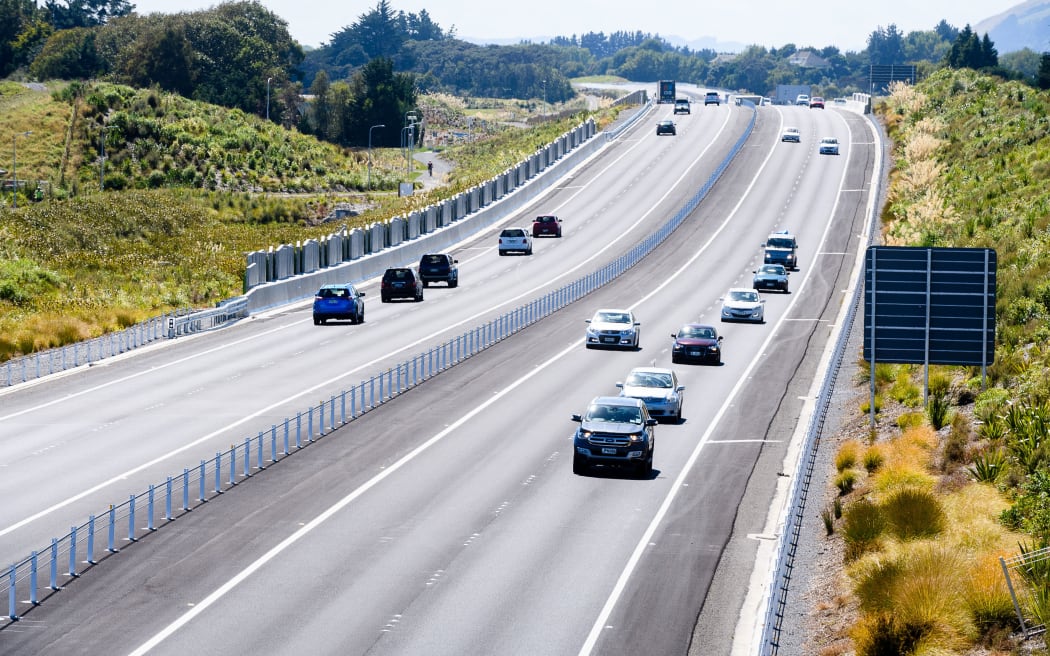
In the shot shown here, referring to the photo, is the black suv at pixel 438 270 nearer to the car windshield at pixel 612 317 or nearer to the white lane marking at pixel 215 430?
the white lane marking at pixel 215 430

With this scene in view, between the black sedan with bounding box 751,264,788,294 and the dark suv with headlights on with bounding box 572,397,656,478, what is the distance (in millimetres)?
36165

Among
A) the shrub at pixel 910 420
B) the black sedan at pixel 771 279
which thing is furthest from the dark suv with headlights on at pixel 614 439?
the black sedan at pixel 771 279

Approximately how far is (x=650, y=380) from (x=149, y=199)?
257 ft

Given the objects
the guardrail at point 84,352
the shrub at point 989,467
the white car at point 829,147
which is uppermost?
the white car at point 829,147

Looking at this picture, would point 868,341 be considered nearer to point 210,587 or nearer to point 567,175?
point 210,587

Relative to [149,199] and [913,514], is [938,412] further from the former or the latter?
[149,199]

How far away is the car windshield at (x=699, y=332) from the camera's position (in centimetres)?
4766

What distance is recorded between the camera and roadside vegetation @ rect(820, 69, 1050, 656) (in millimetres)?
19453

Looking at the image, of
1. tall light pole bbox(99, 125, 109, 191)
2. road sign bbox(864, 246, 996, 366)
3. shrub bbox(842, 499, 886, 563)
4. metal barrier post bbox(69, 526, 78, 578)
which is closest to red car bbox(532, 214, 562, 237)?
tall light pole bbox(99, 125, 109, 191)

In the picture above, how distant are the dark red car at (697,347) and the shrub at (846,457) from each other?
47.8ft

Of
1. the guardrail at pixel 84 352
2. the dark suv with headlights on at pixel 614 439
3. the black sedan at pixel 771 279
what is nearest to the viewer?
the dark suv with headlights on at pixel 614 439

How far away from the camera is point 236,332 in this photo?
55531mm

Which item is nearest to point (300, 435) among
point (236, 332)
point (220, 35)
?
point (236, 332)

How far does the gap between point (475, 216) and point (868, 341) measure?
55.8 m
